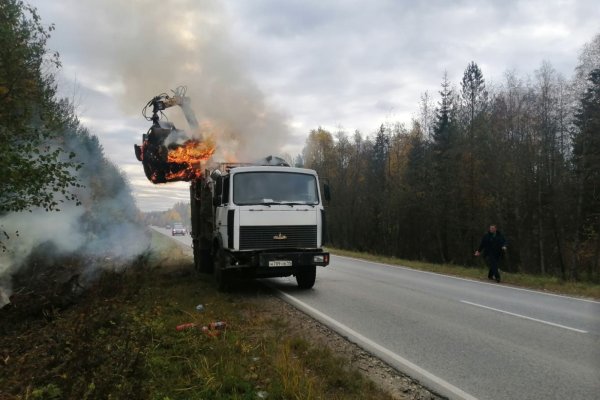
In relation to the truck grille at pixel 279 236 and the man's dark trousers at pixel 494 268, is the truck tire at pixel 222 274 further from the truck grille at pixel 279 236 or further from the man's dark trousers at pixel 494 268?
the man's dark trousers at pixel 494 268

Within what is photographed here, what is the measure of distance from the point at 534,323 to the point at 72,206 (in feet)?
45.7

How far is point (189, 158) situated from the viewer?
42.5 ft

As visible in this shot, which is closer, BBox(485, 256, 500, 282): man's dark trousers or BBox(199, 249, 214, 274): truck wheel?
BBox(199, 249, 214, 274): truck wheel

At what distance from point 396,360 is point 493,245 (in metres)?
10.1

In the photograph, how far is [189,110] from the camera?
14.3m

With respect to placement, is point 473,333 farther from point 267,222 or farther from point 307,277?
point 307,277

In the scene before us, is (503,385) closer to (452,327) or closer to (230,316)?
(452,327)

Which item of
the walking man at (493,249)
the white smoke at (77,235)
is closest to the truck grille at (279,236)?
the white smoke at (77,235)

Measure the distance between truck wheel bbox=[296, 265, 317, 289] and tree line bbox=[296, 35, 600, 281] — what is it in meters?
15.5

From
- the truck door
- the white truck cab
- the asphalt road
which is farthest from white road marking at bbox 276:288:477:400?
the truck door

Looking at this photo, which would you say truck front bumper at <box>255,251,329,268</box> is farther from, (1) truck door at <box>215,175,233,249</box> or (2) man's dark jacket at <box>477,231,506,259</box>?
(2) man's dark jacket at <box>477,231,506,259</box>

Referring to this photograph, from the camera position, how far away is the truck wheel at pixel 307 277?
34.1 ft

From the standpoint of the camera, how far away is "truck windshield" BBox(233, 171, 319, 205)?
954cm

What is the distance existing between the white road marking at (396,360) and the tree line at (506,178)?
17451 mm
